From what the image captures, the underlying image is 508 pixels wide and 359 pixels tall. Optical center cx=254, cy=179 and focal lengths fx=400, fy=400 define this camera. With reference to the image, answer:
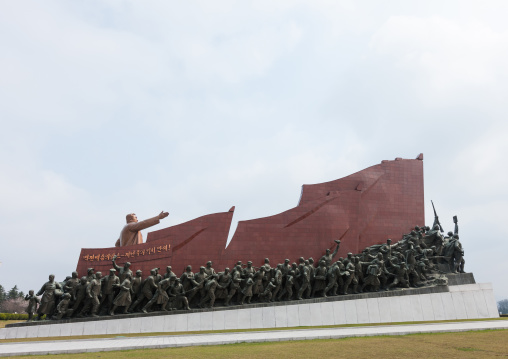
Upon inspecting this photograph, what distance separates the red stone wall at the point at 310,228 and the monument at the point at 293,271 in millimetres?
35

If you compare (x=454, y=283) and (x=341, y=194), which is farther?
(x=341, y=194)

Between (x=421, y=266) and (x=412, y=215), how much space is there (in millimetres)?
2561

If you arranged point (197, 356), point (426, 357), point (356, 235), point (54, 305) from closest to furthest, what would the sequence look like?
1. point (426, 357)
2. point (197, 356)
3. point (54, 305)
4. point (356, 235)

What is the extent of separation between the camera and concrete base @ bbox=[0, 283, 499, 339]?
35.0ft

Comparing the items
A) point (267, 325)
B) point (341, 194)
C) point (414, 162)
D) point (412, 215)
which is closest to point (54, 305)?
point (267, 325)

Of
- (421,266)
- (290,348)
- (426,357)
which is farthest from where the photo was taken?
(421,266)

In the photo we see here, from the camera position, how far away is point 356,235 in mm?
14227

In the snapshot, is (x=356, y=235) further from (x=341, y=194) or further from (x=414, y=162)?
(x=414, y=162)

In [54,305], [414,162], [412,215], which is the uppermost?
[414,162]

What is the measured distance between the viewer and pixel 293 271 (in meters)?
12.4

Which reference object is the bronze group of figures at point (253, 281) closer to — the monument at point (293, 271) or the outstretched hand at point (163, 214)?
the monument at point (293, 271)

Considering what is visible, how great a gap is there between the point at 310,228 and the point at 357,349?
27.4 ft

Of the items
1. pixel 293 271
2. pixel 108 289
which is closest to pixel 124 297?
pixel 108 289

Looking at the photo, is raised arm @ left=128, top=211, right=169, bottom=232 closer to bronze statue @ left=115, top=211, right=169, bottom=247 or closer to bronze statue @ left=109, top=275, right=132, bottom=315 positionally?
bronze statue @ left=115, top=211, right=169, bottom=247
